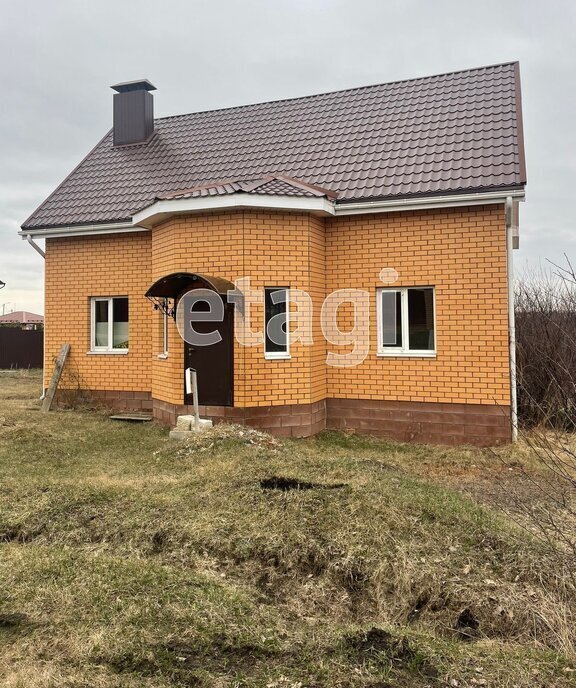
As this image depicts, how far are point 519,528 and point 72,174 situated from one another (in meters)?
11.4

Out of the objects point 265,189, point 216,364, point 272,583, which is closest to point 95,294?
point 216,364

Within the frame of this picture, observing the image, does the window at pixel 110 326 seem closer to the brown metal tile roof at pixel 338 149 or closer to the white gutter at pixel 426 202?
the brown metal tile roof at pixel 338 149

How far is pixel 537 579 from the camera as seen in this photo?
3633 millimetres

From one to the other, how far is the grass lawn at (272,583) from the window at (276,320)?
2589mm

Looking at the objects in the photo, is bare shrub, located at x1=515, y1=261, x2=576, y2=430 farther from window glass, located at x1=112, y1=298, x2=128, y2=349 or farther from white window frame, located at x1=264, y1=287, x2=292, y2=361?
window glass, located at x1=112, y1=298, x2=128, y2=349

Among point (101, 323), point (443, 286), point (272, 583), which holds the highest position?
point (443, 286)

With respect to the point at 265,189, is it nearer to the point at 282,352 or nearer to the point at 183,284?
the point at 183,284

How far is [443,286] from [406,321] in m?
0.79

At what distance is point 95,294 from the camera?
1091 cm

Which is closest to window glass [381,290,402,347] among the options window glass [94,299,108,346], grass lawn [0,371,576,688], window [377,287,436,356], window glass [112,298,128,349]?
window [377,287,436,356]

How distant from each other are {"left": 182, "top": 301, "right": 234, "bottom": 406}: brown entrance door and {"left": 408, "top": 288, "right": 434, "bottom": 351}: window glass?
281 cm

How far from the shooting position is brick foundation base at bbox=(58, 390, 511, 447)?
321 inches

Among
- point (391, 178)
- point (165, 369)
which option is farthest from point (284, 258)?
point (165, 369)

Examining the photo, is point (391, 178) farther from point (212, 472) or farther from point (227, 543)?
point (227, 543)
